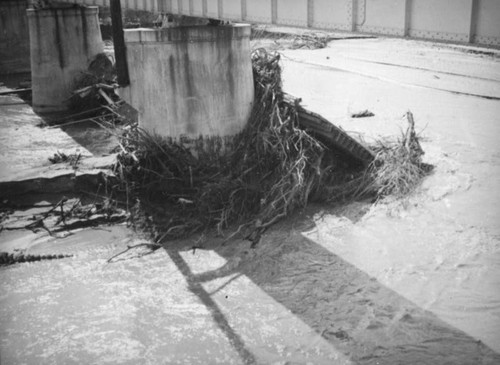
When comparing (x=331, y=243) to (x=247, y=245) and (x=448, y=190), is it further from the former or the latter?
(x=448, y=190)

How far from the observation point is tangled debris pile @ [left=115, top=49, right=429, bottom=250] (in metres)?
8.85

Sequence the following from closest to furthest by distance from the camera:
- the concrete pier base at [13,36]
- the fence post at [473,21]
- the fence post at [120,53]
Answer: the fence post at [473,21] < the fence post at [120,53] < the concrete pier base at [13,36]

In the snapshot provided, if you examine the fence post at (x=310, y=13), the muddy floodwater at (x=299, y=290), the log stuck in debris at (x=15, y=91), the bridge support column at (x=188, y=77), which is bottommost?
the muddy floodwater at (x=299, y=290)

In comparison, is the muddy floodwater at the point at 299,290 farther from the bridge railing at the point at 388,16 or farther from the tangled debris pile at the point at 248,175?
the bridge railing at the point at 388,16

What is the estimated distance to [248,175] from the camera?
9.45m

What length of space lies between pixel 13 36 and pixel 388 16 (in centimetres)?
2729

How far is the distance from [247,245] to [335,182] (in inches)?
96.1

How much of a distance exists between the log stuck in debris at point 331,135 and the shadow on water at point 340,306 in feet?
7.57

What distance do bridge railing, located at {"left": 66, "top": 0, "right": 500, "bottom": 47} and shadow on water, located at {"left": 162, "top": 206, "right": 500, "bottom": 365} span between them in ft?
10.9

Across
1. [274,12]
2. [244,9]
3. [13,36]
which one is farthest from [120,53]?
[13,36]

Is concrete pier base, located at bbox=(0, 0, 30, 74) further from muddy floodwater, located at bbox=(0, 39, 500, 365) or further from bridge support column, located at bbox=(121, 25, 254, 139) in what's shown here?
muddy floodwater, located at bbox=(0, 39, 500, 365)

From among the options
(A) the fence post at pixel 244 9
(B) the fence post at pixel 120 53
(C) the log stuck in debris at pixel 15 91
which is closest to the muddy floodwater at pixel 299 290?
(B) the fence post at pixel 120 53

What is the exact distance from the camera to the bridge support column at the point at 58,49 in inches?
716

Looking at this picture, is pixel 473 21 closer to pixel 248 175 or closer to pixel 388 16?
pixel 388 16
